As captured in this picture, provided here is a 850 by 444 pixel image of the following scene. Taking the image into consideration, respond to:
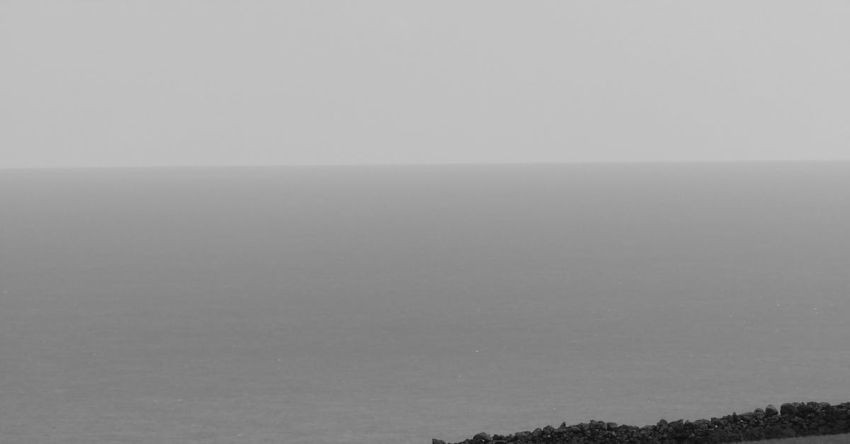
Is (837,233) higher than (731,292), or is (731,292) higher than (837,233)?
(837,233)

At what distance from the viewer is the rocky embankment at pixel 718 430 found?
25.5 metres

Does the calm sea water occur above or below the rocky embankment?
above

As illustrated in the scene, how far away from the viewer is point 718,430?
25.7 meters

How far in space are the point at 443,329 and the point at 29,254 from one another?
89.1 meters

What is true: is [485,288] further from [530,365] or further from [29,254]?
[29,254]

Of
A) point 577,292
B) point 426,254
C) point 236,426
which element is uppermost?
point 426,254

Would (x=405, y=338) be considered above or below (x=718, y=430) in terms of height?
above

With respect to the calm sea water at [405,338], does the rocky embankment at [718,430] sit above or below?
below

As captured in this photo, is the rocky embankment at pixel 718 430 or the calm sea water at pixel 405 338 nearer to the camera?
the rocky embankment at pixel 718 430

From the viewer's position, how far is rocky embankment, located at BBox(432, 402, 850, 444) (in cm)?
2548

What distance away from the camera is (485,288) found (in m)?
124

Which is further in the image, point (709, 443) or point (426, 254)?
point (426, 254)

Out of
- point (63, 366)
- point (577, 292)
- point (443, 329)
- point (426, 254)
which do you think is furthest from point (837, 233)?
point (63, 366)

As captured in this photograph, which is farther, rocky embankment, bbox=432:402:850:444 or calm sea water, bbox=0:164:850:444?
calm sea water, bbox=0:164:850:444
